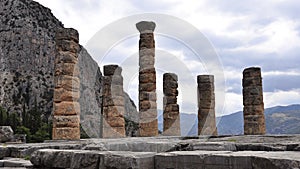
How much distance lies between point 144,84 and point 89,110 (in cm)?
6214

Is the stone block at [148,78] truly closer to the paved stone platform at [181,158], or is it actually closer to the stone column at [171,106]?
the stone column at [171,106]

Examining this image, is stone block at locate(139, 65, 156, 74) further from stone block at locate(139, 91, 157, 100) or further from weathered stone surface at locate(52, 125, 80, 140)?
weathered stone surface at locate(52, 125, 80, 140)

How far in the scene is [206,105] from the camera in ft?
70.0

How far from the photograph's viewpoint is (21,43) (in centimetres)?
7906

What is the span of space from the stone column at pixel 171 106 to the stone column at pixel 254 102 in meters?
4.84

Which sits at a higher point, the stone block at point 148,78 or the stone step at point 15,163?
the stone block at point 148,78

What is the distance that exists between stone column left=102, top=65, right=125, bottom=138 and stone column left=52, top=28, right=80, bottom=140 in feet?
14.1

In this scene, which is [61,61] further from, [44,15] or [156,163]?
[44,15]

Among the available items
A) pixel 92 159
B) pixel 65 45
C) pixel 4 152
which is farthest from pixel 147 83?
pixel 92 159

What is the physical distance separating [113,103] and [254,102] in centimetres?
776

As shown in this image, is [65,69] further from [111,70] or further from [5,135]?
[111,70]

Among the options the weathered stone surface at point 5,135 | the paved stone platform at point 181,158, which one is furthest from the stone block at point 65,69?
the paved stone platform at point 181,158

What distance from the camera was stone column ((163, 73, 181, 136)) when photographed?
70.7 ft

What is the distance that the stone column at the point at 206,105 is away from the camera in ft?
69.6
